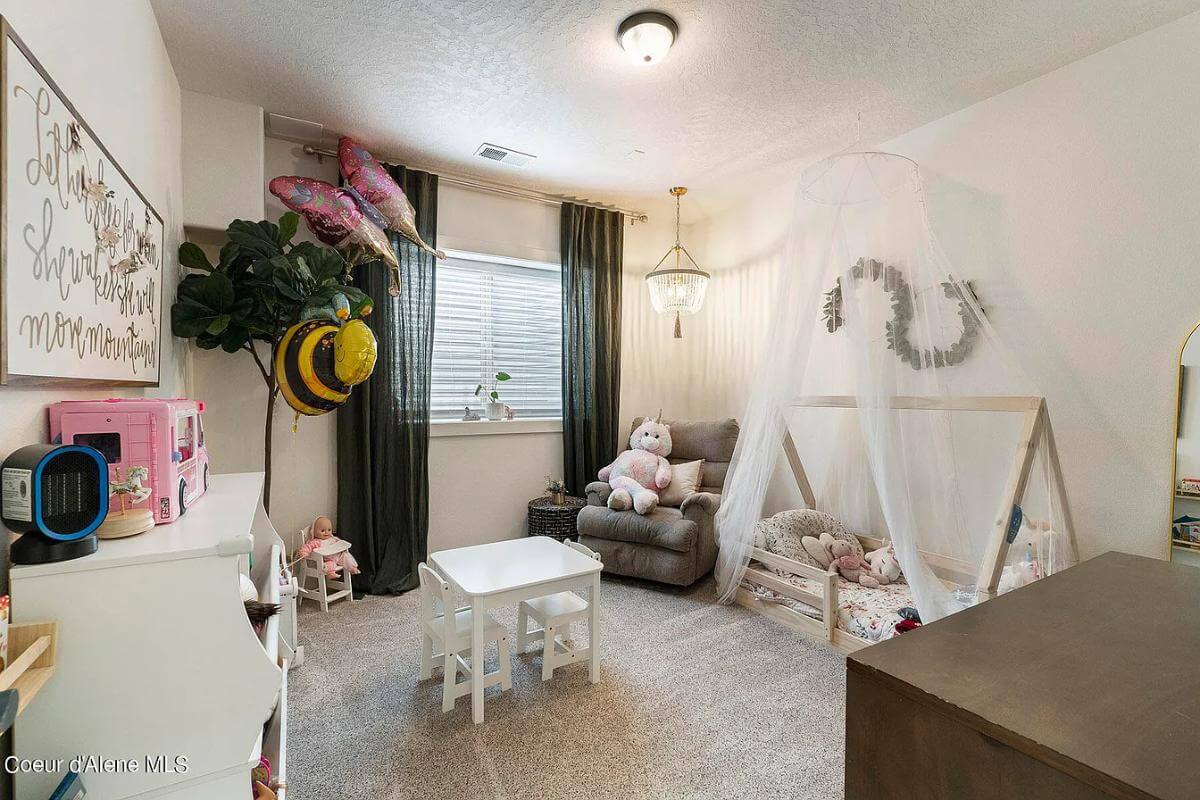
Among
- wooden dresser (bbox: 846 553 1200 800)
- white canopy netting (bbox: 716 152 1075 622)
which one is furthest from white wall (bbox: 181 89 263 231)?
wooden dresser (bbox: 846 553 1200 800)

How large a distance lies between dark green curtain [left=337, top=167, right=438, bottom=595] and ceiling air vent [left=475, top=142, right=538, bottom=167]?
42cm

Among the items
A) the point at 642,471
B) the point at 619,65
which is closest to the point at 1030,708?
the point at 619,65

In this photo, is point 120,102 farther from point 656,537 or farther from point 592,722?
point 656,537

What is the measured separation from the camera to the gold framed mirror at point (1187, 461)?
2102mm

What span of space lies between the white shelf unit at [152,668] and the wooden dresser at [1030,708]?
1003mm

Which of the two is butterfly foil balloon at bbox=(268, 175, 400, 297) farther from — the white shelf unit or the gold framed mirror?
the gold framed mirror

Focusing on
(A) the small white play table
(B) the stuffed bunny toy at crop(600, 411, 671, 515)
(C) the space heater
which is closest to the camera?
(C) the space heater

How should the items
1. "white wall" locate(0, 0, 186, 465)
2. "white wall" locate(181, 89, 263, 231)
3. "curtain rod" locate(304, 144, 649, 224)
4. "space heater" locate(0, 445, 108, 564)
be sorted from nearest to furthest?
"space heater" locate(0, 445, 108, 564) → "white wall" locate(0, 0, 186, 465) → "white wall" locate(181, 89, 263, 231) → "curtain rod" locate(304, 144, 649, 224)

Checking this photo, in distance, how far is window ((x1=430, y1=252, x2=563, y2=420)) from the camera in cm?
373

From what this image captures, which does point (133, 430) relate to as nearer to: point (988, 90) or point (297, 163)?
point (297, 163)

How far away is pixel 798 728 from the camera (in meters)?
1.94

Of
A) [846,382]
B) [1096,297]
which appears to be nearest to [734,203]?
[846,382]

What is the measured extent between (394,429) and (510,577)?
5.33ft

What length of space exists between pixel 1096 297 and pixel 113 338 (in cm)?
362
